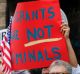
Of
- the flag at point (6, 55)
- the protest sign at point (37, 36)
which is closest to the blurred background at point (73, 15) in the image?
the flag at point (6, 55)

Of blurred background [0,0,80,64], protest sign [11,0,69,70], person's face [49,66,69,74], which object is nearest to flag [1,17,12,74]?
protest sign [11,0,69,70]

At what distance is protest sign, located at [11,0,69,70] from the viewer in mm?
6441

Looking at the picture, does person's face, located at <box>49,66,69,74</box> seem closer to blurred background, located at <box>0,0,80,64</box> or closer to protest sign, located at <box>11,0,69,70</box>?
protest sign, located at <box>11,0,69,70</box>

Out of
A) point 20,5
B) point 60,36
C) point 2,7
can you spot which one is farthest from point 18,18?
point 2,7

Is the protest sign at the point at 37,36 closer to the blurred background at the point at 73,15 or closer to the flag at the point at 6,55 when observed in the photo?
the flag at the point at 6,55

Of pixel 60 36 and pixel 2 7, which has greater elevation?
pixel 60 36

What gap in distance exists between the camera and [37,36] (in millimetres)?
6574

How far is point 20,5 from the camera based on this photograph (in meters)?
6.75

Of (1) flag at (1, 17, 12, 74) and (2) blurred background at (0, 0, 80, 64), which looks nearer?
(1) flag at (1, 17, 12, 74)

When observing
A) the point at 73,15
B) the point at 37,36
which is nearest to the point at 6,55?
the point at 37,36

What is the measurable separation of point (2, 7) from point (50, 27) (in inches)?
180

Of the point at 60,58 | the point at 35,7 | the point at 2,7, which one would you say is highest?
the point at 35,7

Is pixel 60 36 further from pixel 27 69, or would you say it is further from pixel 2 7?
pixel 2 7

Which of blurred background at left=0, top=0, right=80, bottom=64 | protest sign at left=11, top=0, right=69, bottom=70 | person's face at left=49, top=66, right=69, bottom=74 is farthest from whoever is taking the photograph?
blurred background at left=0, top=0, right=80, bottom=64
